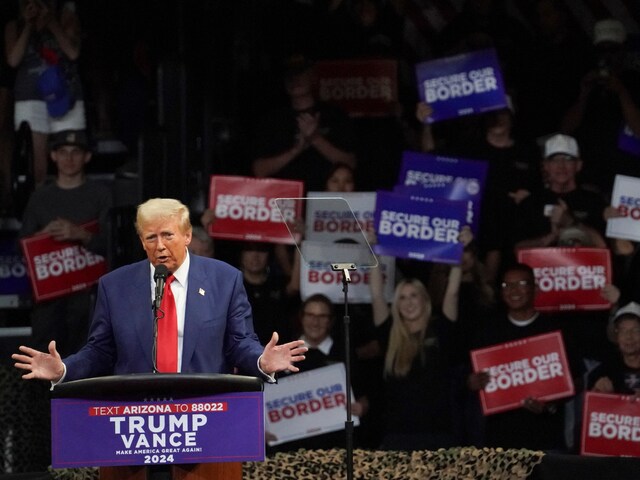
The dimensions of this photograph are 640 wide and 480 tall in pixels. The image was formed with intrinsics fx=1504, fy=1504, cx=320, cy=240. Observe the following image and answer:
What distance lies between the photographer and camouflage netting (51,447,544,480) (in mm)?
6590

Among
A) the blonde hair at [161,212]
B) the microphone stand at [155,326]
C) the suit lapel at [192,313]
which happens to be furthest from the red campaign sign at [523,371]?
the microphone stand at [155,326]

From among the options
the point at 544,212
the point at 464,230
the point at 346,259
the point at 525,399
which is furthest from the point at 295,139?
the point at 346,259

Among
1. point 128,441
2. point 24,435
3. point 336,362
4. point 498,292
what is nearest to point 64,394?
point 128,441

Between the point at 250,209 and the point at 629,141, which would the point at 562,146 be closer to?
the point at 629,141

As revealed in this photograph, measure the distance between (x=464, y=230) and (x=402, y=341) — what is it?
788 millimetres

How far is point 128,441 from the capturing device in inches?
183

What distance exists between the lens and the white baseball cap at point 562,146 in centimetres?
955

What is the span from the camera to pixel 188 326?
5.13m

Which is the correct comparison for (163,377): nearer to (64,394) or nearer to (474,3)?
(64,394)

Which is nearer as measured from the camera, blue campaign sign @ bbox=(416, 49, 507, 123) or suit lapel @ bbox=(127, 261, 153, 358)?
suit lapel @ bbox=(127, 261, 153, 358)

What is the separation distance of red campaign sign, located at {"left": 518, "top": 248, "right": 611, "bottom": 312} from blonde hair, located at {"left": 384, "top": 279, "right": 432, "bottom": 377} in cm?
77

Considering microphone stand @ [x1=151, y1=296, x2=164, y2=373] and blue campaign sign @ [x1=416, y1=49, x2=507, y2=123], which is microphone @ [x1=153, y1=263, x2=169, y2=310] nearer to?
microphone stand @ [x1=151, y1=296, x2=164, y2=373]

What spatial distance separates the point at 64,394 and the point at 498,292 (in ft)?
16.6

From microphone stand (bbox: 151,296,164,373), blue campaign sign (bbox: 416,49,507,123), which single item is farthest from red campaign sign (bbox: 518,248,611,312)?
microphone stand (bbox: 151,296,164,373)
